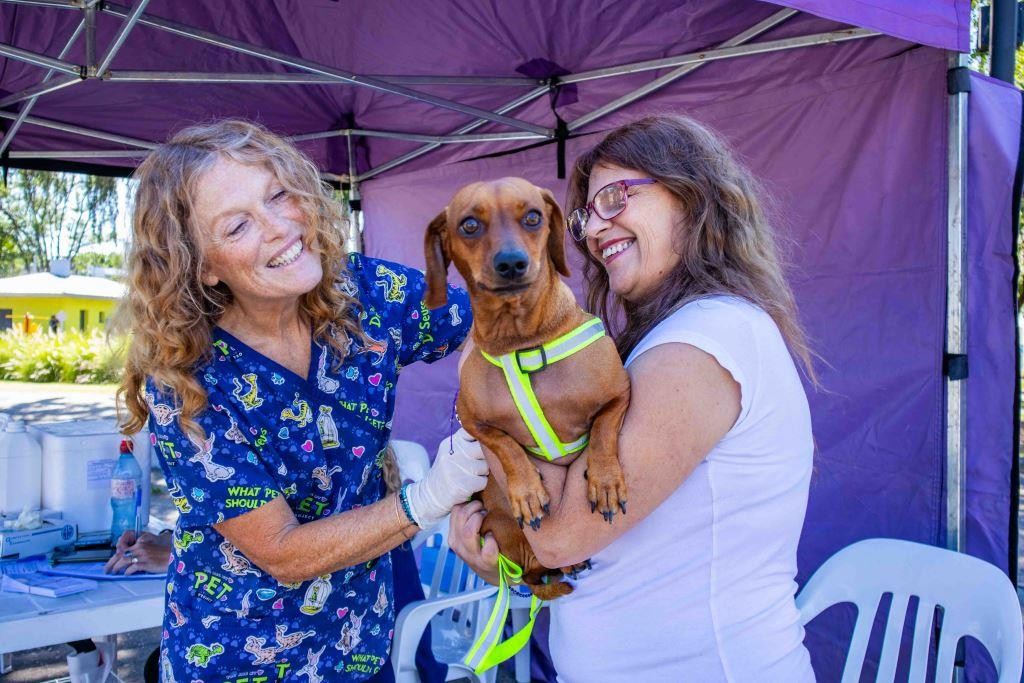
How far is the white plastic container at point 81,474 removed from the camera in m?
2.88

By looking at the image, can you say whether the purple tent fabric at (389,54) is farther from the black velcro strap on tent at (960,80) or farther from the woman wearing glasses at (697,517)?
the woman wearing glasses at (697,517)

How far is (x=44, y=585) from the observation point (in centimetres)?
241

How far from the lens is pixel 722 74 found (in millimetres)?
3516

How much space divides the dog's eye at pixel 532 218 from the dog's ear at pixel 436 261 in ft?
0.68

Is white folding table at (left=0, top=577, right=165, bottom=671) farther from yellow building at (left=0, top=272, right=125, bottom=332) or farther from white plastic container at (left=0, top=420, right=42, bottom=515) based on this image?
yellow building at (left=0, top=272, right=125, bottom=332)

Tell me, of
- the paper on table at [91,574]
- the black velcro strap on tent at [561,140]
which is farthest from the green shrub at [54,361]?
the paper on table at [91,574]

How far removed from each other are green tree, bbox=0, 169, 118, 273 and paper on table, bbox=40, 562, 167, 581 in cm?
2645

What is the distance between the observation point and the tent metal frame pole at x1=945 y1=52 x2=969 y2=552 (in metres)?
2.60

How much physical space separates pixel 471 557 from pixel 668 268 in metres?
0.82

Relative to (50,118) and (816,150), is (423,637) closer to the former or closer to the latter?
(816,150)

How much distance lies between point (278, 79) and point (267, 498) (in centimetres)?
285

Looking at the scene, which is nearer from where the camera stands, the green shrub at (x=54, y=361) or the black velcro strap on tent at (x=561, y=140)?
the black velcro strap on tent at (x=561, y=140)

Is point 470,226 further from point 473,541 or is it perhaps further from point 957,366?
point 957,366

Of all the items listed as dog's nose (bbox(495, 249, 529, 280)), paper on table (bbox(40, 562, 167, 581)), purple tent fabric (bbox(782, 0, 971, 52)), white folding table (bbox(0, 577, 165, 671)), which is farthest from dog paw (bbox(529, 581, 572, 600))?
purple tent fabric (bbox(782, 0, 971, 52))
